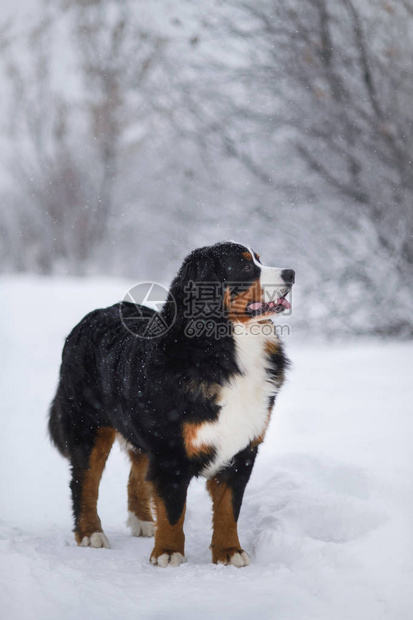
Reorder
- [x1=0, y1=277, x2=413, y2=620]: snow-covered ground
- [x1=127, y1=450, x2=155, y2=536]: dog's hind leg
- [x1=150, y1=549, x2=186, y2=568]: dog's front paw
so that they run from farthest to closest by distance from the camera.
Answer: [x1=127, y1=450, x2=155, y2=536]: dog's hind leg < [x1=150, y1=549, x2=186, y2=568]: dog's front paw < [x1=0, y1=277, x2=413, y2=620]: snow-covered ground

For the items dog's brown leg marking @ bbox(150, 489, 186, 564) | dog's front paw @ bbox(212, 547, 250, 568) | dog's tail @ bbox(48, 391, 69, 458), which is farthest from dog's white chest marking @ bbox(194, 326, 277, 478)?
dog's tail @ bbox(48, 391, 69, 458)

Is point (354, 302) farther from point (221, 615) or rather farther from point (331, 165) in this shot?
point (221, 615)

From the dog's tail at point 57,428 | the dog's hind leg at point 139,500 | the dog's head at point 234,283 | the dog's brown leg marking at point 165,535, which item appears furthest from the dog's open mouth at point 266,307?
the dog's tail at point 57,428

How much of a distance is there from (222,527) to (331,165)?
5.75 meters

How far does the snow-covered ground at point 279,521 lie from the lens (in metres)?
2.48

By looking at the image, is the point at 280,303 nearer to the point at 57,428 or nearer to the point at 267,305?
the point at 267,305

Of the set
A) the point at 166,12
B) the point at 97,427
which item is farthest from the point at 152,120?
the point at 97,427

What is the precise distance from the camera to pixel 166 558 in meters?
3.15

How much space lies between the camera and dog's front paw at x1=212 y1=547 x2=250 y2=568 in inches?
124

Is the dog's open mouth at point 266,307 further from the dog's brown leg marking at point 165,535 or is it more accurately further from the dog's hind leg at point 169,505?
the dog's brown leg marking at point 165,535

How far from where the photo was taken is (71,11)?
43.0ft

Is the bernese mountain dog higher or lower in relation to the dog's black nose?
lower

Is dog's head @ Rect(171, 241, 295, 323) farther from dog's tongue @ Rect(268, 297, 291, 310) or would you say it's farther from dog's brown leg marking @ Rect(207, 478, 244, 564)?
dog's brown leg marking @ Rect(207, 478, 244, 564)

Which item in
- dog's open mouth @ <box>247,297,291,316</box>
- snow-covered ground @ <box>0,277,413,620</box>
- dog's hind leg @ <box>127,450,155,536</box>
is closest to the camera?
snow-covered ground @ <box>0,277,413,620</box>
